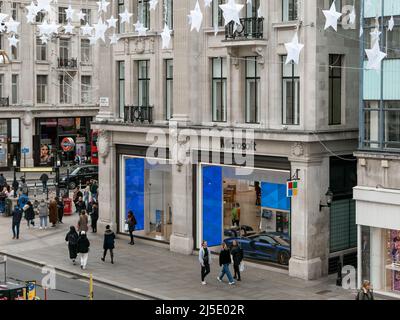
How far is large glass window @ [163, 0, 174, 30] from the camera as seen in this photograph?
111 ft

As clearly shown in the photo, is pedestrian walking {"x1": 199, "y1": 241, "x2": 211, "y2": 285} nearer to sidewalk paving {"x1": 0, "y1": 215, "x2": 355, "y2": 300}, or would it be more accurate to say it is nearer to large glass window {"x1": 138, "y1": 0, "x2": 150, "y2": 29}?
sidewalk paving {"x1": 0, "y1": 215, "x2": 355, "y2": 300}

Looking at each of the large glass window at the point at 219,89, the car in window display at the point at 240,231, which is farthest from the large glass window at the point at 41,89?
the car in window display at the point at 240,231

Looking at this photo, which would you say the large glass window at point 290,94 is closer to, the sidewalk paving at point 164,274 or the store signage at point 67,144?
the sidewalk paving at point 164,274

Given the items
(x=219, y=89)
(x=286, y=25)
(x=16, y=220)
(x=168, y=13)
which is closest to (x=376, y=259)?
(x=286, y=25)

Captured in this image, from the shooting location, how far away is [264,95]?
1171 inches

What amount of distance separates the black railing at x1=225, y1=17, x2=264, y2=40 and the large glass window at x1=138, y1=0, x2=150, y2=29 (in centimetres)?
574

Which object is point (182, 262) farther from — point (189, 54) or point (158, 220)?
point (189, 54)

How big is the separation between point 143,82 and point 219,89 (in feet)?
15.9

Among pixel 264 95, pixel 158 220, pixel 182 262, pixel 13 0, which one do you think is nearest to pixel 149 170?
pixel 158 220

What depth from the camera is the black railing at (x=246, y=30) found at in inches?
1155

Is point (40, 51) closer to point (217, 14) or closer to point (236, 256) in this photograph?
point (217, 14)

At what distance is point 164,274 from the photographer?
95.3 feet

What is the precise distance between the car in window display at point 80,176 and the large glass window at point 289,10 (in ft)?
92.3
